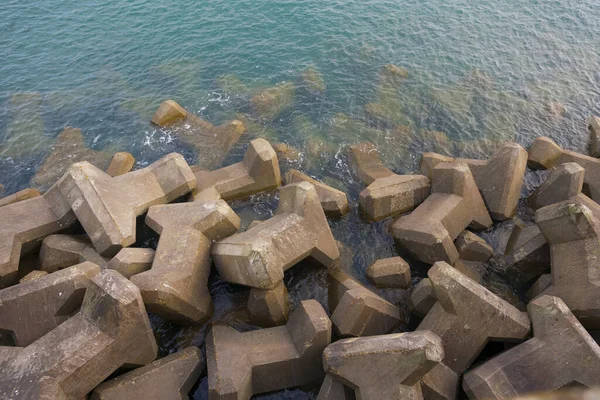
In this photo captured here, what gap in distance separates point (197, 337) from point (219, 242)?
2179mm

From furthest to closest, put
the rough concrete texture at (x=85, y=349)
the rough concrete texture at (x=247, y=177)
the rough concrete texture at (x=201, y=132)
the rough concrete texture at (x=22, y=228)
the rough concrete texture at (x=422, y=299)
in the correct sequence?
the rough concrete texture at (x=201, y=132), the rough concrete texture at (x=247, y=177), the rough concrete texture at (x=22, y=228), the rough concrete texture at (x=422, y=299), the rough concrete texture at (x=85, y=349)

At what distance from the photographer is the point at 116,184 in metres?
11.0

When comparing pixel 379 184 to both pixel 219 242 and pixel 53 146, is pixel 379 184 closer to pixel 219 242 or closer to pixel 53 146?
pixel 219 242

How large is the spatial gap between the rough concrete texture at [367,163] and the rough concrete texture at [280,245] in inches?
165

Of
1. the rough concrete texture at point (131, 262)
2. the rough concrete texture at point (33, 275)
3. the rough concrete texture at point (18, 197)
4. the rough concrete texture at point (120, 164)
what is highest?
the rough concrete texture at point (131, 262)

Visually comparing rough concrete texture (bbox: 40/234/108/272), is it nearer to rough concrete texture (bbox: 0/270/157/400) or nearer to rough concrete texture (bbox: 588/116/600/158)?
rough concrete texture (bbox: 0/270/157/400)

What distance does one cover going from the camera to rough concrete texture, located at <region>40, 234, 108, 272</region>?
10.1 m

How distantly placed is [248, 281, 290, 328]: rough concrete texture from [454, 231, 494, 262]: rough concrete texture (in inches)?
201

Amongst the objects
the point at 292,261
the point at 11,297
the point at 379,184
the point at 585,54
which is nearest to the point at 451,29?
the point at 585,54

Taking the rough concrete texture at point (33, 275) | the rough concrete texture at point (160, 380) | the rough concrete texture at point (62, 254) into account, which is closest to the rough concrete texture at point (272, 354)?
the rough concrete texture at point (160, 380)

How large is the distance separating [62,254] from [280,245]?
5461 millimetres

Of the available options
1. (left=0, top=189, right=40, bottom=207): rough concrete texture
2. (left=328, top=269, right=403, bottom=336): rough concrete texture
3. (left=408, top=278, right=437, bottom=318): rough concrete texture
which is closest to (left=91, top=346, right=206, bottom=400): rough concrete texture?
(left=328, top=269, right=403, bottom=336): rough concrete texture

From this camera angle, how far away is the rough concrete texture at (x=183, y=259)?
27.5 feet

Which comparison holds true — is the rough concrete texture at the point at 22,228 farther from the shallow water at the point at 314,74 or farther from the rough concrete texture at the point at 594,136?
the rough concrete texture at the point at 594,136
